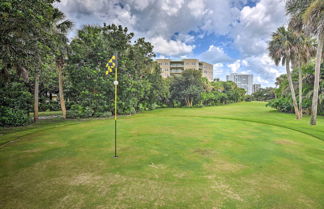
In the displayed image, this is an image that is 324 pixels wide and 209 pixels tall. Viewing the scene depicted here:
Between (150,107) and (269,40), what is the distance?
64.4 feet

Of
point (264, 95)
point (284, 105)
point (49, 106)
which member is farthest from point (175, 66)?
point (49, 106)

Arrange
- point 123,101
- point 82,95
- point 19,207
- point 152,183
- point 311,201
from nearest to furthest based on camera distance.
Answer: point 19,207 → point 311,201 → point 152,183 → point 82,95 → point 123,101

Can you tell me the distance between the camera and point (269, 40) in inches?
701

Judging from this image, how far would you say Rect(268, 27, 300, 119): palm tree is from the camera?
16.4 metres

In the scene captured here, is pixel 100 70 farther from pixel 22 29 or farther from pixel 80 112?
pixel 22 29

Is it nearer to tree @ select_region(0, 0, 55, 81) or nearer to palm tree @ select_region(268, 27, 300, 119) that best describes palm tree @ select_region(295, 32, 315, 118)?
palm tree @ select_region(268, 27, 300, 119)

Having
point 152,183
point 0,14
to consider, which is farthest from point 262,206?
point 0,14

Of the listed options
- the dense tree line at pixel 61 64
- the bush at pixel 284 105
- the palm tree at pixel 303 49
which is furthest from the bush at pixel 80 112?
the bush at pixel 284 105

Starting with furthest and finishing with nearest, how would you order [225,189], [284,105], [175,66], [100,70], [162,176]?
[175,66], [284,105], [100,70], [162,176], [225,189]

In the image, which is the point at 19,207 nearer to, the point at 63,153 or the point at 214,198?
the point at 63,153

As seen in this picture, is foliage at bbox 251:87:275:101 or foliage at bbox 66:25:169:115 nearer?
foliage at bbox 66:25:169:115

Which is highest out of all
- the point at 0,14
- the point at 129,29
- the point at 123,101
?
the point at 129,29

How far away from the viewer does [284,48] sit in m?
16.5

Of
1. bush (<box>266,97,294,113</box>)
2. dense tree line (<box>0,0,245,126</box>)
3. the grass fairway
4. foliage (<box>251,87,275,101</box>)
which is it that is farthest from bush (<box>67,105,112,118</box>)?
foliage (<box>251,87,275,101</box>)
